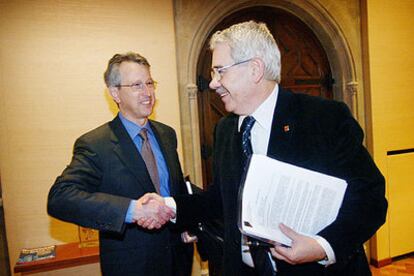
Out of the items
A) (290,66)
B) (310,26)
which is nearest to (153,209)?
(290,66)

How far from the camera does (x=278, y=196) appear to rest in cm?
104

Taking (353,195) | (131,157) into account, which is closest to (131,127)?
(131,157)

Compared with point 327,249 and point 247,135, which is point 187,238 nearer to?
point 247,135

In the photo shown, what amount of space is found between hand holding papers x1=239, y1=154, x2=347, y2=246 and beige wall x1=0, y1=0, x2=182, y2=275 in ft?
7.12

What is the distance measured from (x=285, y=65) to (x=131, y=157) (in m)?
2.58

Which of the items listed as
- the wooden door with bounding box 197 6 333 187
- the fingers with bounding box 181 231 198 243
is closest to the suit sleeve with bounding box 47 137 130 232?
the fingers with bounding box 181 231 198 243

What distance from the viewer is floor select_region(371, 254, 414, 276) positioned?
3.76m

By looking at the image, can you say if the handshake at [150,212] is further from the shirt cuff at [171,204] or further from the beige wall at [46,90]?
the beige wall at [46,90]

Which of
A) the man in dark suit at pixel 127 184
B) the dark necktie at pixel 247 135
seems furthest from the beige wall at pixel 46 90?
the dark necktie at pixel 247 135

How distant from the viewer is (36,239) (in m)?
2.76

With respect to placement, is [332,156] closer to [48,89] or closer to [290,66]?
[48,89]

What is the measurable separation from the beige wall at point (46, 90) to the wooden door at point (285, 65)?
85cm

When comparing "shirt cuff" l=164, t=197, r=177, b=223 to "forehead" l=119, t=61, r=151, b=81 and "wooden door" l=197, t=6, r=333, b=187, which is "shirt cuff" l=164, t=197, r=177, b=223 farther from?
"wooden door" l=197, t=6, r=333, b=187

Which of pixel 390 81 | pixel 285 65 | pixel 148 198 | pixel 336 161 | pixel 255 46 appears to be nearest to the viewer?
pixel 336 161
